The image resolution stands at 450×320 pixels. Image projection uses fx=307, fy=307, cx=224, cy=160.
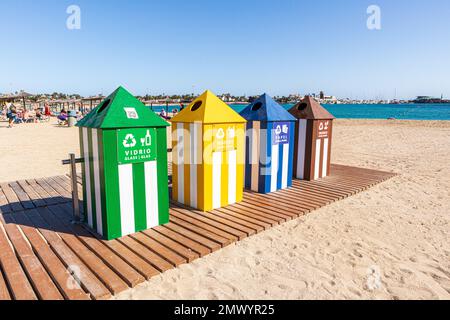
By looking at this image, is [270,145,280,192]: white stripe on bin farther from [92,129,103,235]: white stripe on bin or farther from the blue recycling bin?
[92,129,103,235]: white stripe on bin

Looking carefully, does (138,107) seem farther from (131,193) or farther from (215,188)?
(215,188)

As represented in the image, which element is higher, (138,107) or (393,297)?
(138,107)

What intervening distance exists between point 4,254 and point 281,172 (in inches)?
151

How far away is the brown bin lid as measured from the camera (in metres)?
5.68

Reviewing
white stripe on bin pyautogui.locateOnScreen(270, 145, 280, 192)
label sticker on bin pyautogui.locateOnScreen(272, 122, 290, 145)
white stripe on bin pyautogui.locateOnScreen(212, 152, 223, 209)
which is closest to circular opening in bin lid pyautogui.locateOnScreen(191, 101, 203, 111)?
white stripe on bin pyautogui.locateOnScreen(212, 152, 223, 209)

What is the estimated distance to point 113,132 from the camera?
3.05 meters

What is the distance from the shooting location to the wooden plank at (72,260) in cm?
237

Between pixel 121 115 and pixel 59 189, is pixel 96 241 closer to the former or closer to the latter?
pixel 121 115

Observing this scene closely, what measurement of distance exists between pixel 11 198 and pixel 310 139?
4999 mm

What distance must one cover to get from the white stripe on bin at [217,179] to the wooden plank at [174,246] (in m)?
1.03

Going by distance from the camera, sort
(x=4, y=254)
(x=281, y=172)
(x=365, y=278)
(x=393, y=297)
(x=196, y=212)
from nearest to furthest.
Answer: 1. (x=393, y=297)
2. (x=365, y=278)
3. (x=4, y=254)
4. (x=196, y=212)
5. (x=281, y=172)

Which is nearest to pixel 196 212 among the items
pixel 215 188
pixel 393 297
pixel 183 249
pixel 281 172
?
pixel 215 188
